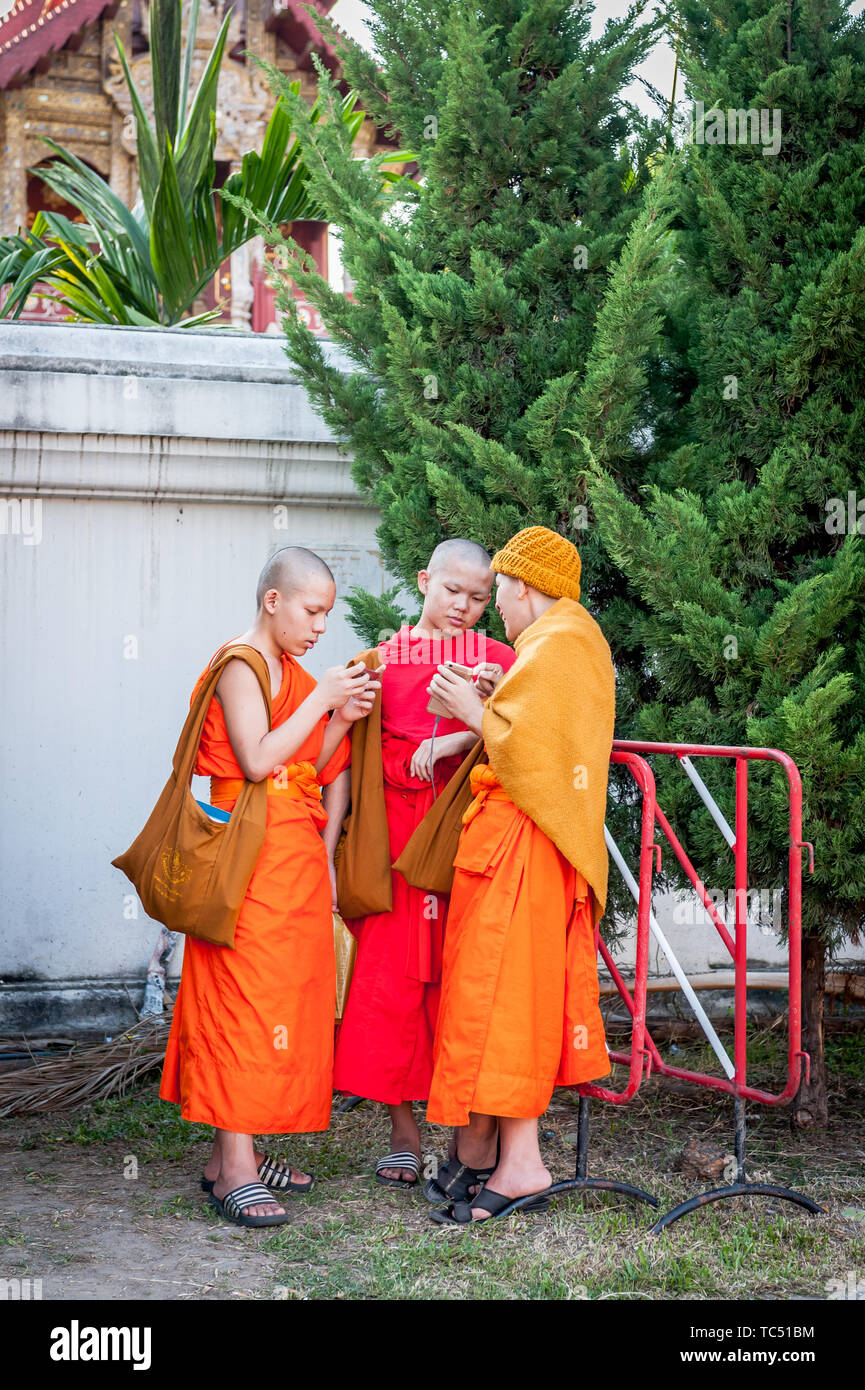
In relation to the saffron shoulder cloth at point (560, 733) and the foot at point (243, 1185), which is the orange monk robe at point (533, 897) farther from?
the foot at point (243, 1185)

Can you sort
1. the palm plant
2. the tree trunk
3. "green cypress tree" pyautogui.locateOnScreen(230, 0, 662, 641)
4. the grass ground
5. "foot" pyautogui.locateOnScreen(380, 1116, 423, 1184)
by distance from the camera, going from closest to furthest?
the grass ground
"foot" pyautogui.locateOnScreen(380, 1116, 423, 1184)
"green cypress tree" pyautogui.locateOnScreen(230, 0, 662, 641)
the tree trunk
the palm plant

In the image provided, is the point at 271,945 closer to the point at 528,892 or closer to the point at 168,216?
the point at 528,892

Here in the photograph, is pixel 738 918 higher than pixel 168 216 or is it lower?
lower

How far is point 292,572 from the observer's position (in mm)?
3584

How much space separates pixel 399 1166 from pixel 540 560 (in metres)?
1.86

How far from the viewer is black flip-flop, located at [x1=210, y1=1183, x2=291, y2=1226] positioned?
3.46m

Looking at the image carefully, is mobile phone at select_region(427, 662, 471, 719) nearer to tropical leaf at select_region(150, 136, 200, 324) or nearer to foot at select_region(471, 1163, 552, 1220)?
foot at select_region(471, 1163, 552, 1220)

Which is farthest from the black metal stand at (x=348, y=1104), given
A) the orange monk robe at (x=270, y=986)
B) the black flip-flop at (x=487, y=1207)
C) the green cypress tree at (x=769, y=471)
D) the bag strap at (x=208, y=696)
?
the bag strap at (x=208, y=696)

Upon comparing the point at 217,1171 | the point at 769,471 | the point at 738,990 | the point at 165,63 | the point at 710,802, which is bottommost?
the point at 217,1171

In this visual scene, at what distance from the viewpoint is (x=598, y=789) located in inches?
135

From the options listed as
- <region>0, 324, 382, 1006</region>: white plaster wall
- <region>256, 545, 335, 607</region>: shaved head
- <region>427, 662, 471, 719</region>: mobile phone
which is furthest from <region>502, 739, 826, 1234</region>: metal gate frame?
<region>0, 324, 382, 1006</region>: white plaster wall

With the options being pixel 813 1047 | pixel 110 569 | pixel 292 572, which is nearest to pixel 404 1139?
pixel 813 1047

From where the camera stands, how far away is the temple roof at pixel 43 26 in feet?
41.2

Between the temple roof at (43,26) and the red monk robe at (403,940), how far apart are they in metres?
10.6
